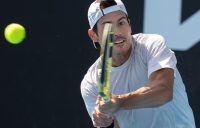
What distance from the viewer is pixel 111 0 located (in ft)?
10.3

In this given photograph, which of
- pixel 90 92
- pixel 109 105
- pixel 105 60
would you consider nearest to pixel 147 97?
pixel 109 105

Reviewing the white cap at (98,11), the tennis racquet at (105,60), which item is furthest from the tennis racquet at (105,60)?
the white cap at (98,11)

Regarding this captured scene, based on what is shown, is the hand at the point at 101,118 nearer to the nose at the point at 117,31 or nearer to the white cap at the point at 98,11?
the nose at the point at 117,31

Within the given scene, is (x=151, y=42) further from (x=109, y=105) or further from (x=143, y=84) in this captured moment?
(x=109, y=105)

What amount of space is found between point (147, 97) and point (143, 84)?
37cm

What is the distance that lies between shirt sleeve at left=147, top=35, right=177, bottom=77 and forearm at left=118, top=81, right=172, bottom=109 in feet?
0.50

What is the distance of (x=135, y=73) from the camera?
3.11m

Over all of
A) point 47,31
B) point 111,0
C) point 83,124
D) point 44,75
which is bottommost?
point 83,124

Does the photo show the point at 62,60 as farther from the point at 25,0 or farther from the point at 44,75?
the point at 25,0

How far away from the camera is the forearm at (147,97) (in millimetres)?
2709

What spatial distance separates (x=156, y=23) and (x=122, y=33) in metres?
1.25

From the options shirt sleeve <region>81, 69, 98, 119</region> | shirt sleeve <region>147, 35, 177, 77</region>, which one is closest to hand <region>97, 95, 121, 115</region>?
shirt sleeve <region>147, 35, 177, 77</region>

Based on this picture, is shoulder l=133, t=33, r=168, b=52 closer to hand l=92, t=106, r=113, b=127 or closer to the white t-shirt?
the white t-shirt

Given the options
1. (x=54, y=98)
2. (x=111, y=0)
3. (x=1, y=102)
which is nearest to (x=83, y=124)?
(x=54, y=98)
